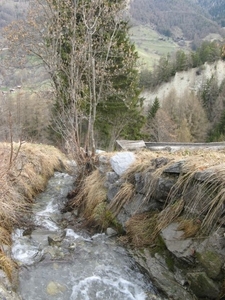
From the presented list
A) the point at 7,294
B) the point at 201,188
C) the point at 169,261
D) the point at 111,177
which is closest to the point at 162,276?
the point at 169,261

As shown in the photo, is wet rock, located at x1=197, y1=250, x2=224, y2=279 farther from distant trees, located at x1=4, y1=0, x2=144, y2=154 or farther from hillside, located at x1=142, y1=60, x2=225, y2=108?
hillside, located at x1=142, y1=60, x2=225, y2=108

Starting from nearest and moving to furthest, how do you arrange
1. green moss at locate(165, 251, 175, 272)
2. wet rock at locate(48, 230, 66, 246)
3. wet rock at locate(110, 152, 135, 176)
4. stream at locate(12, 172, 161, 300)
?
stream at locate(12, 172, 161, 300)
green moss at locate(165, 251, 175, 272)
wet rock at locate(48, 230, 66, 246)
wet rock at locate(110, 152, 135, 176)

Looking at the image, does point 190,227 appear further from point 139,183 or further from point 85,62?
point 85,62

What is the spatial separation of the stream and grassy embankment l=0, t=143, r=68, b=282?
0.22 metres

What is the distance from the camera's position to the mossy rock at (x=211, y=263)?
3.24 meters

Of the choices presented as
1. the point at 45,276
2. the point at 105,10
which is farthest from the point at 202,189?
the point at 105,10

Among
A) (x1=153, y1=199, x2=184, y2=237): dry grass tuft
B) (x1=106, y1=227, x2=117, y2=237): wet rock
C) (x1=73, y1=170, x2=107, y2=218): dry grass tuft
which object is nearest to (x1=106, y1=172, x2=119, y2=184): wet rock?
(x1=73, y1=170, x2=107, y2=218): dry grass tuft

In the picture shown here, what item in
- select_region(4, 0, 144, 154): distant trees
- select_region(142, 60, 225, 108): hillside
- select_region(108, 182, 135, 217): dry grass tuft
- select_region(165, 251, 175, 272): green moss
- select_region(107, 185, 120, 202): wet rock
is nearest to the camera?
select_region(165, 251, 175, 272): green moss

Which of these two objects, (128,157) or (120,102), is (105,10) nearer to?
(128,157)

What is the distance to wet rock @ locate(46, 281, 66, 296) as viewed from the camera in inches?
141

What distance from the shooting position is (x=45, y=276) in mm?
3857

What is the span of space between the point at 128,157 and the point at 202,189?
228 cm

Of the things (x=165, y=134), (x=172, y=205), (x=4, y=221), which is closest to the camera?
(x=172, y=205)

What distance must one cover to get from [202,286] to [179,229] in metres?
0.75
